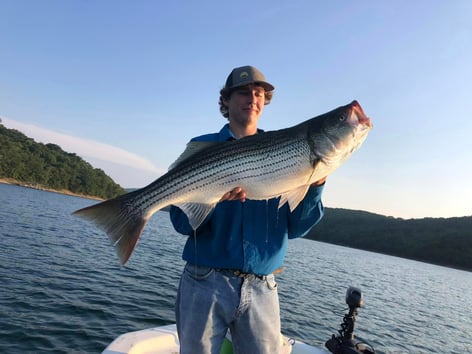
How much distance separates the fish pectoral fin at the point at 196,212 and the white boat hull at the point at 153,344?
10.8ft

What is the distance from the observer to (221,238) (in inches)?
158

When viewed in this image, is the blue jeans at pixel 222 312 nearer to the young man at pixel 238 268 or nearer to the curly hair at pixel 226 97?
the young man at pixel 238 268

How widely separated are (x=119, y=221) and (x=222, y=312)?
152 centimetres

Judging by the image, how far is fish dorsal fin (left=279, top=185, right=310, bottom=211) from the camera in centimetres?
399

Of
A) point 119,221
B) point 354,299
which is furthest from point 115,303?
point 119,221

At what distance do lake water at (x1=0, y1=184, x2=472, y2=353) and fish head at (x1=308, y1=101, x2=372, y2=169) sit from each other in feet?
29.8

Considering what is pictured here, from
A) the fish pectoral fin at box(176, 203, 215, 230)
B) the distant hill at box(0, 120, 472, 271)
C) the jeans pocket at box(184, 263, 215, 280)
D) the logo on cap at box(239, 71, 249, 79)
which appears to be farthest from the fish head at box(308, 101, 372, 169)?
the distant hill at box(0, 120, 472, 271)

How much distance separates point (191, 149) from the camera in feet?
14.1

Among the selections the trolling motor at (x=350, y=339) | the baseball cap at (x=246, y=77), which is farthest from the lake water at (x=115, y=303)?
the baseball cap at (x=246, y=77)

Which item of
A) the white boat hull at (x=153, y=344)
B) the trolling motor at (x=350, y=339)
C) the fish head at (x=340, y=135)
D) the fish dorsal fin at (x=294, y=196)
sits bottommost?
the white boat hull at (x=153, y=344)

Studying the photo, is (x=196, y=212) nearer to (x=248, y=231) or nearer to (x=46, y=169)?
(x=248, y=231)

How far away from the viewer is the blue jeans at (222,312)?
3773mm

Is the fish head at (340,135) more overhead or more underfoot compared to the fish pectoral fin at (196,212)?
more overhead

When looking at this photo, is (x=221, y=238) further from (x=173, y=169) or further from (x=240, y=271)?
(x=173, y=169)
